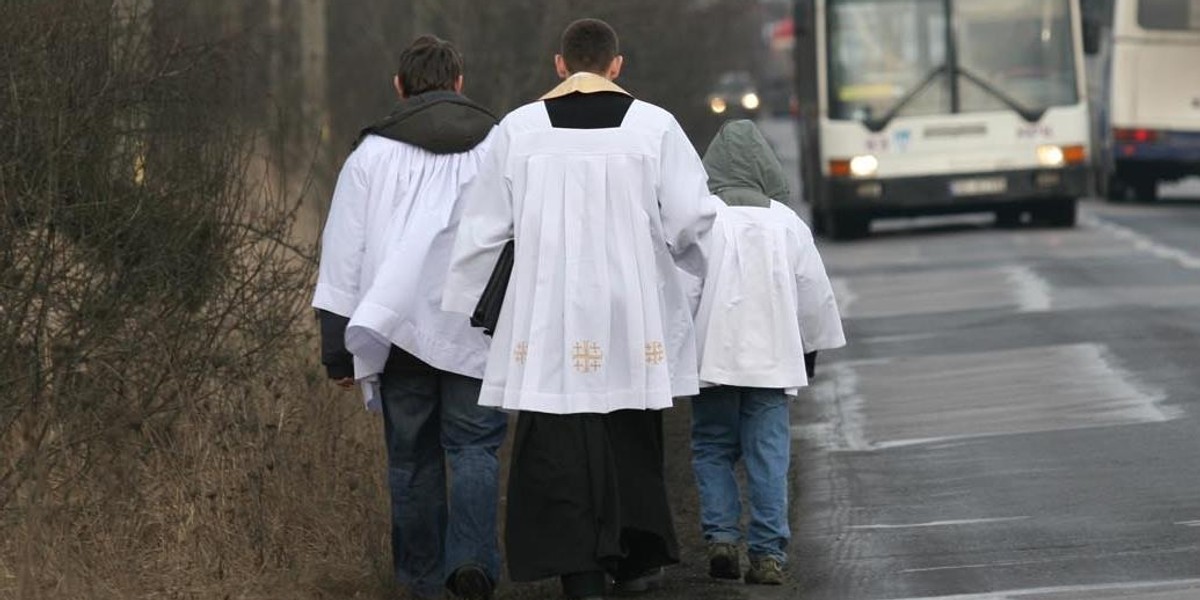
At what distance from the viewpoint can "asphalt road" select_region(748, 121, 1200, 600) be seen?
27.3ft

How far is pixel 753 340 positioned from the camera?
836 cm

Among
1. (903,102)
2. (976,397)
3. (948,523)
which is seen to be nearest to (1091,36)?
(903,102)

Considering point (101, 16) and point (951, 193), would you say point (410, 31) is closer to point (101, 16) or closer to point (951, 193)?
point (951, 193)

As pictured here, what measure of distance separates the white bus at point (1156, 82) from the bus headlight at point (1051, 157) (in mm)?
5261

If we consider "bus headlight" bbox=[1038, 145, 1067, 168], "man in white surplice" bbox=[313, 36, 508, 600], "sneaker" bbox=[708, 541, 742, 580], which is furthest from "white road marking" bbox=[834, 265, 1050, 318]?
"man in white surplice" bbox=[313, 36, 508, 600]

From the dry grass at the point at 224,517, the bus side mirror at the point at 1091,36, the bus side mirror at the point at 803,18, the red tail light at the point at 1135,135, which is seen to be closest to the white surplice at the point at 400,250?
the dry grass at the point at 224,517

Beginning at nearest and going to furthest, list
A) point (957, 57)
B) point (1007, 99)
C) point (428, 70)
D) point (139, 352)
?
point (428, 70) < point (139, 352) < point (1007, 99) < point (957, 57)

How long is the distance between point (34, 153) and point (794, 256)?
243cm

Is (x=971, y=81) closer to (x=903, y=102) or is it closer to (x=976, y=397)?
(x=903, y=102)

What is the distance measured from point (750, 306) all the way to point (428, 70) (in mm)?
1242

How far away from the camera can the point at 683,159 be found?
7750 mm

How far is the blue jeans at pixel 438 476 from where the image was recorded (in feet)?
26.1

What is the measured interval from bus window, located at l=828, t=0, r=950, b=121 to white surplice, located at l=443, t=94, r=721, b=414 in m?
20.0

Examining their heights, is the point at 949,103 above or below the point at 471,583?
below
